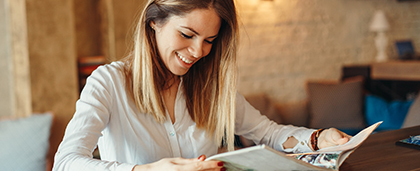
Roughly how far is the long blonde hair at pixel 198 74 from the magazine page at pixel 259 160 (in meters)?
0.51

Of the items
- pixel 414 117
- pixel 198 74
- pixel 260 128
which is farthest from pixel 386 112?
pixel 198 74

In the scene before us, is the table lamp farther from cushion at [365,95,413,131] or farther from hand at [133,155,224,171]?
hand at [133,155,224,171]

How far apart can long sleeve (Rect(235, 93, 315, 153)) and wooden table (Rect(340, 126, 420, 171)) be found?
0.80 feet

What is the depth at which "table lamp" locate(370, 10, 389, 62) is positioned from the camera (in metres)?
4.59

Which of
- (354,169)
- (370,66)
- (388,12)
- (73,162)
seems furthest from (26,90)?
(388,12)

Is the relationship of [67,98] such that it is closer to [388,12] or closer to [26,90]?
[26,90]

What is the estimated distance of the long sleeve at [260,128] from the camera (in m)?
1.50

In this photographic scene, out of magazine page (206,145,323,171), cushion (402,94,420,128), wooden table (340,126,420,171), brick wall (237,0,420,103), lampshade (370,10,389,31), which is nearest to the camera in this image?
magazine page (206,145,323,171)

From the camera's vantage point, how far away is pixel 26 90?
2.87 m

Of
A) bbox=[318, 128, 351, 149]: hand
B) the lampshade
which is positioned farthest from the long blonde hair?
the lampshade

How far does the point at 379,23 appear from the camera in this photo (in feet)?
15.1

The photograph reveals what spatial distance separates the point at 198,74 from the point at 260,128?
32cm

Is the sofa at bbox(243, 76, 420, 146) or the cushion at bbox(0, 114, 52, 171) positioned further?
→ the sofa at bbox(243, 76, 420, 146)

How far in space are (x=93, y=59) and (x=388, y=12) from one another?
366 centimetres
